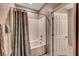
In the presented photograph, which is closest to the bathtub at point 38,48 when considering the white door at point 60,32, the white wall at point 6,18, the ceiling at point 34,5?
the white door at point 60,32

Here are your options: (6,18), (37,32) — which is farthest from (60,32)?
(6,18)

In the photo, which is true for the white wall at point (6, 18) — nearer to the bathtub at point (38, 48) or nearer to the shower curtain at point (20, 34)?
the shower curtain at point (20, 34)

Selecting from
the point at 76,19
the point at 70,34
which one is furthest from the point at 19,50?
the point at 76,19

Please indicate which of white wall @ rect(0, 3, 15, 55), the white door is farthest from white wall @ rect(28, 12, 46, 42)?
white wall @ rect(0, 3, 15, 55)

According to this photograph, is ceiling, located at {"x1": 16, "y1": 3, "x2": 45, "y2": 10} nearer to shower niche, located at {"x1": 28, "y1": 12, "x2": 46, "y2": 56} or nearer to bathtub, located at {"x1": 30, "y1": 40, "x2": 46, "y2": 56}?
shower niche, located at {"x1": 28, "y1": 12, "x2": 46, "y2": 56}

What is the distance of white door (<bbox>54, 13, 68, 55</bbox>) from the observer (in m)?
1.26

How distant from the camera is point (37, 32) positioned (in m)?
1.28

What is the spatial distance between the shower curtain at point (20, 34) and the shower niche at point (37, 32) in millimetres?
48

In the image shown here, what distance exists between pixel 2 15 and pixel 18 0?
26 centimetres

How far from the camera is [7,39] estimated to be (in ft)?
4.13

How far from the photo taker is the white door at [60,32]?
49.6 inches

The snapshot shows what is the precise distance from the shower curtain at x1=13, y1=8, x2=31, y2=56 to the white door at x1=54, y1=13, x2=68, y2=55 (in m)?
0.34

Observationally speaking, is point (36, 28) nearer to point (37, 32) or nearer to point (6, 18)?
point (37, 32)

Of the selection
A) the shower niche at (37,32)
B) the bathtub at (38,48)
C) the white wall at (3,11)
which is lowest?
the bathtub at (38,48)
